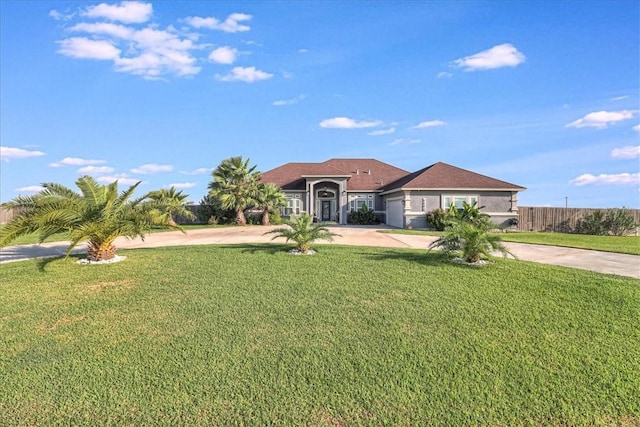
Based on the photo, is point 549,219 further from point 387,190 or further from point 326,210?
point 326,210

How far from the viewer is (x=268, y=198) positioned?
87.3ft

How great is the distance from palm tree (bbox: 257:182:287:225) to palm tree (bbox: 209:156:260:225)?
0.46 meters

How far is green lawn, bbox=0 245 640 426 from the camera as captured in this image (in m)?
3.80

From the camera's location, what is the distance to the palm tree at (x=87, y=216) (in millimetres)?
8539

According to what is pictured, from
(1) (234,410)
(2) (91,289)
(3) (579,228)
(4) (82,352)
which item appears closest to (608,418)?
(1) (234,410)

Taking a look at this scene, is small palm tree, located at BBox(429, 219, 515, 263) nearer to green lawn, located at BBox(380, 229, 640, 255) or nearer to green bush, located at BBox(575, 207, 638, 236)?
green lawn, located at BBox(380, 229, 640, 255)

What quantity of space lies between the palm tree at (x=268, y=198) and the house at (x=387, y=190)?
1.77 metres

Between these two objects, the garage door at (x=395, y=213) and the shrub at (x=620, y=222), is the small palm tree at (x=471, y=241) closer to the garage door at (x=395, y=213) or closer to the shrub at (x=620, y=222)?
the garage door at (x=395, y=213)

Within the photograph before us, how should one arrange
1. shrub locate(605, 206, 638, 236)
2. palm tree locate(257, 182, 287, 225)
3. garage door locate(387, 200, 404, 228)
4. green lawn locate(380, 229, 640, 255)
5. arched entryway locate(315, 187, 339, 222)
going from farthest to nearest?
1. arched entryway locate(315, 187, 339, 222)
2. palm tree locate(257, 182, 287, 225)
3. garage door locate(387, 200, 404, 228)
4. shrub locate(605, 206, 638, 236)
5. green lawn locate(380, 229, 640, 255)

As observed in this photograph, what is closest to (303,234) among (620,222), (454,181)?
(454,181)

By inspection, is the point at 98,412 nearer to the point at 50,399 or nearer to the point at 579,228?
the point at 50,399

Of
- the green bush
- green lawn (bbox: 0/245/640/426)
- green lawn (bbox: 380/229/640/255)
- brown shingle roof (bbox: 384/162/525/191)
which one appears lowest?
green lawn (bbox: 0/245/640/426)

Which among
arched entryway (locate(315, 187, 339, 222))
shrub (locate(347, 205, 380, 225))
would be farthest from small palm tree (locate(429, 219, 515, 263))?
arched entryway (locate(315, 187, 339, 222))

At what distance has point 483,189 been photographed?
24031 mm
